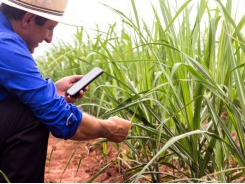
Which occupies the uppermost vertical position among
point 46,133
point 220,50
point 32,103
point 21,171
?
point 220,50

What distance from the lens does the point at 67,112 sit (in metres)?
1.86

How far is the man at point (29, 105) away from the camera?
1.81 metres

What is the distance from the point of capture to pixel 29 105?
6.08ft

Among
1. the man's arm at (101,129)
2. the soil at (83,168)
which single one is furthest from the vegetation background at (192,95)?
the soil at (83,168)

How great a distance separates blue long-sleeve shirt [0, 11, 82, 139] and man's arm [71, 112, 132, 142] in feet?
0.27

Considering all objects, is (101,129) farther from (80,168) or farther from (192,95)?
(80,168)

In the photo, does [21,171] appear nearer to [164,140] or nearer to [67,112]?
[67,112]

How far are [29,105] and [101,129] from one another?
0.97ft

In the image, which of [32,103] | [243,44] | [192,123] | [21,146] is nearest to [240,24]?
[243,44]

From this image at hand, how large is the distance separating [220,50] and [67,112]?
607 mm

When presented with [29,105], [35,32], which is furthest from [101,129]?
[35,32]

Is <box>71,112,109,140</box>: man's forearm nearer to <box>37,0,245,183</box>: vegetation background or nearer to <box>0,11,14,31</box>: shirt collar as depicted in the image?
<box>37,0,245,183</box>: vegetation background

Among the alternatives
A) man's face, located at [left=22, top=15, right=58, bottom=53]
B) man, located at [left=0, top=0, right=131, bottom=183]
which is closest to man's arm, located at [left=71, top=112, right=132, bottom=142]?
man, located at [left=0, top=0, right=131, bottom=183]

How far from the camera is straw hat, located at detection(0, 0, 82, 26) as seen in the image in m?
1.91
